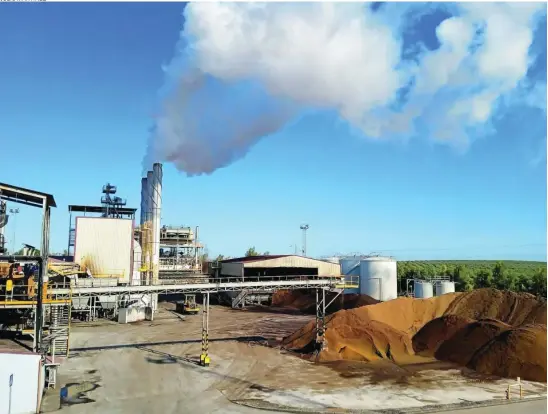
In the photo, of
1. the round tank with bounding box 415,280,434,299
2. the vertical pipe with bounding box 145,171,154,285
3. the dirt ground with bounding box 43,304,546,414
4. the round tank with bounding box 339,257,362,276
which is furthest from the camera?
the round tank with bounding box 339,257,362,276

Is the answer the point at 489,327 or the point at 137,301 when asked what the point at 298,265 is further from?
the point at 489,327

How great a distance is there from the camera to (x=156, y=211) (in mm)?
56344

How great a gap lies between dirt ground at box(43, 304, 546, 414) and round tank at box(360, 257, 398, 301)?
25.8 meters

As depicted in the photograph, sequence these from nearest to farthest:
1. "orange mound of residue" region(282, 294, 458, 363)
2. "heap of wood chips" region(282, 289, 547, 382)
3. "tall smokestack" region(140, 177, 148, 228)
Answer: "heap of wood chips" region(282, 289, 547, 382)
"orange mound of residue" region(282, 294, 458, 363)
"tall smokestack" region(140, 177, 148, 228)

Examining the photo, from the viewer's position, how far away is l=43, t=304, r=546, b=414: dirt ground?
2212 cm

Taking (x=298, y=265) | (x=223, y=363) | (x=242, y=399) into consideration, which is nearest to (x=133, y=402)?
(x=242, y=399)

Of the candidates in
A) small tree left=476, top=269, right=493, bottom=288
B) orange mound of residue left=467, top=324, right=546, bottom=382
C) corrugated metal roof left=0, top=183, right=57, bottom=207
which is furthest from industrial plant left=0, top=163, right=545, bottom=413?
small tree left=476, top=269, right=493, bottom=288

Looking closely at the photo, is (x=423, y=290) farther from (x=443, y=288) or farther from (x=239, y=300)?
(x=239, y=300)

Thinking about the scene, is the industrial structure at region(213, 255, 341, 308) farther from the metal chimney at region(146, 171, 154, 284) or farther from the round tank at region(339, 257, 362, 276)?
the metal chimney at region(146, 171, 154, 284)

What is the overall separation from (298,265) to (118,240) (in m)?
25.9

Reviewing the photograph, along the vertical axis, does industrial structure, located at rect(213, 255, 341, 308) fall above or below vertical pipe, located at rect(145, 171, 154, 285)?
below

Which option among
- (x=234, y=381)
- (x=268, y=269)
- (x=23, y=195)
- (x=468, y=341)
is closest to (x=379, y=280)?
(x=268, y=269)

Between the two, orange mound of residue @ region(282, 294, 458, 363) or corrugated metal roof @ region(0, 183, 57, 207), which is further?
orange mound of residue @ region(282, 294, 458, 363)

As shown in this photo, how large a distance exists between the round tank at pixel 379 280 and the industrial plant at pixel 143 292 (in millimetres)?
132
